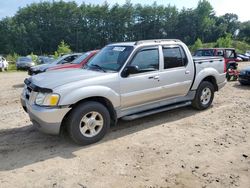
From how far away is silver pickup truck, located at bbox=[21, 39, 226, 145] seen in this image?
4891 millimetres

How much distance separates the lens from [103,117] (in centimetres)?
529

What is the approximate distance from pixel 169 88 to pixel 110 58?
4.90 feet

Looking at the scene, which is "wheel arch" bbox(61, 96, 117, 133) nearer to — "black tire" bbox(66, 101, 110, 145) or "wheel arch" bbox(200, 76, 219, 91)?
"black tire" bbox(66, 101, 110, 145)

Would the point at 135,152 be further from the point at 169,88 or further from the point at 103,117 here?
the point at 169,88

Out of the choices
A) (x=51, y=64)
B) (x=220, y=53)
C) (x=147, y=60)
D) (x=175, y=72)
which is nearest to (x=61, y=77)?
(x=147, y=60)

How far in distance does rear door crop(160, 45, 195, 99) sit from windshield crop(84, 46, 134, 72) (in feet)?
3.07

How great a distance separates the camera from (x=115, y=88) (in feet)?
17.8

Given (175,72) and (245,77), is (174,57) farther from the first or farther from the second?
(245,77)

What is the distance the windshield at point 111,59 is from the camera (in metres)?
5.76

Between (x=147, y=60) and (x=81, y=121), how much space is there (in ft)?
6.53

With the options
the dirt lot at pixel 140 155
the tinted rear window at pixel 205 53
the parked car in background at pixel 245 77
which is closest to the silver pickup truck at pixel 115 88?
the dirt lot at pixel 140 155

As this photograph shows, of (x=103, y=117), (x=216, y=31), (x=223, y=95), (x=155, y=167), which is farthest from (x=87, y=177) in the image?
(x=216, y=31)

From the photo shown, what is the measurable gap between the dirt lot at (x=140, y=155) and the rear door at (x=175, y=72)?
71 centimetres

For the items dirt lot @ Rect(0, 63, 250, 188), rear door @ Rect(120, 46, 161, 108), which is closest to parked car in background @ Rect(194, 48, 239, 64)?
dirt lot @ Rect(0, 63, 250, 188)
